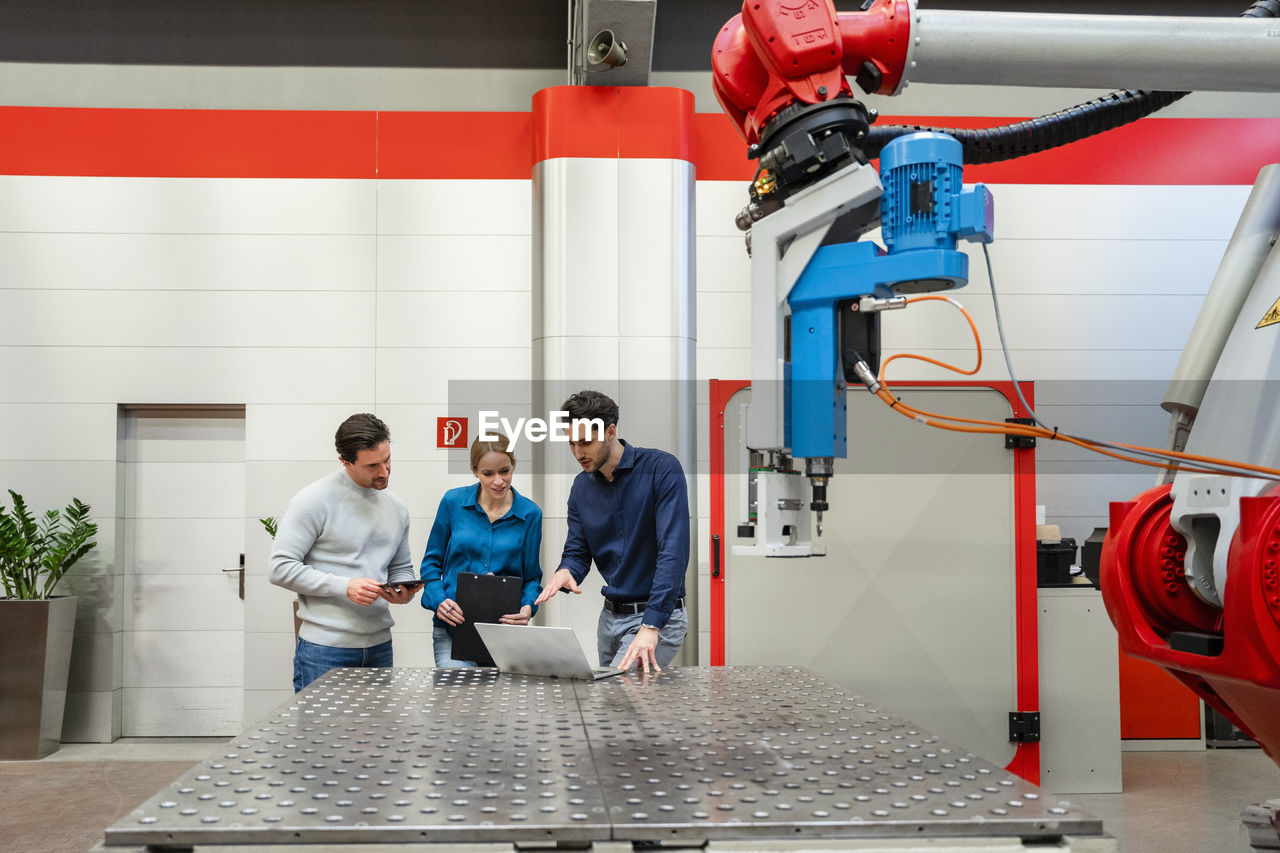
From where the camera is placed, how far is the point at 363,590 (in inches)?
129

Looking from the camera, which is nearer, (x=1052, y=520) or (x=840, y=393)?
A: (x=840, y=393)

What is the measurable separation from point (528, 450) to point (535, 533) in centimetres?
189

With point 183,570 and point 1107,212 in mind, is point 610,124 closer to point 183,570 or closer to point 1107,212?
point 1107,212

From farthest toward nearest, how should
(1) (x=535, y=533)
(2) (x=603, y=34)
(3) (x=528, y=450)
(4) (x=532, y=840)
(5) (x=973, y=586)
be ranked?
(3) (x=528, y=450)
(2) (x=603, y=34)
(5) (x=973, y=586)
(1) (x=535, y=533)
(4) (x=532, y=840)

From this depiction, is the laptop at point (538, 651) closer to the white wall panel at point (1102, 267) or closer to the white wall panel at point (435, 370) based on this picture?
the white wall panel at point (435, 370)

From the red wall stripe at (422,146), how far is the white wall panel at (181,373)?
96cm

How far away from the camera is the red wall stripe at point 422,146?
217 inches

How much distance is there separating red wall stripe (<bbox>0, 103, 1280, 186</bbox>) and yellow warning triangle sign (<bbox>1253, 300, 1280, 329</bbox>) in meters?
3.05

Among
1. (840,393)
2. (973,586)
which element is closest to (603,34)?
(973,586)

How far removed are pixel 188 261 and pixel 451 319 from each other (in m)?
1.44

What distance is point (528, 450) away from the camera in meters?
5.48

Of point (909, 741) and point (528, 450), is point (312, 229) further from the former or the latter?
point (909, 741)

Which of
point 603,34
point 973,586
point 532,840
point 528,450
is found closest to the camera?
point 532,840

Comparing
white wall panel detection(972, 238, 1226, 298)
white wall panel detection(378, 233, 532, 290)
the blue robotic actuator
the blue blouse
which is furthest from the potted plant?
white wall panel detection(972, 238, 1226, 298)
